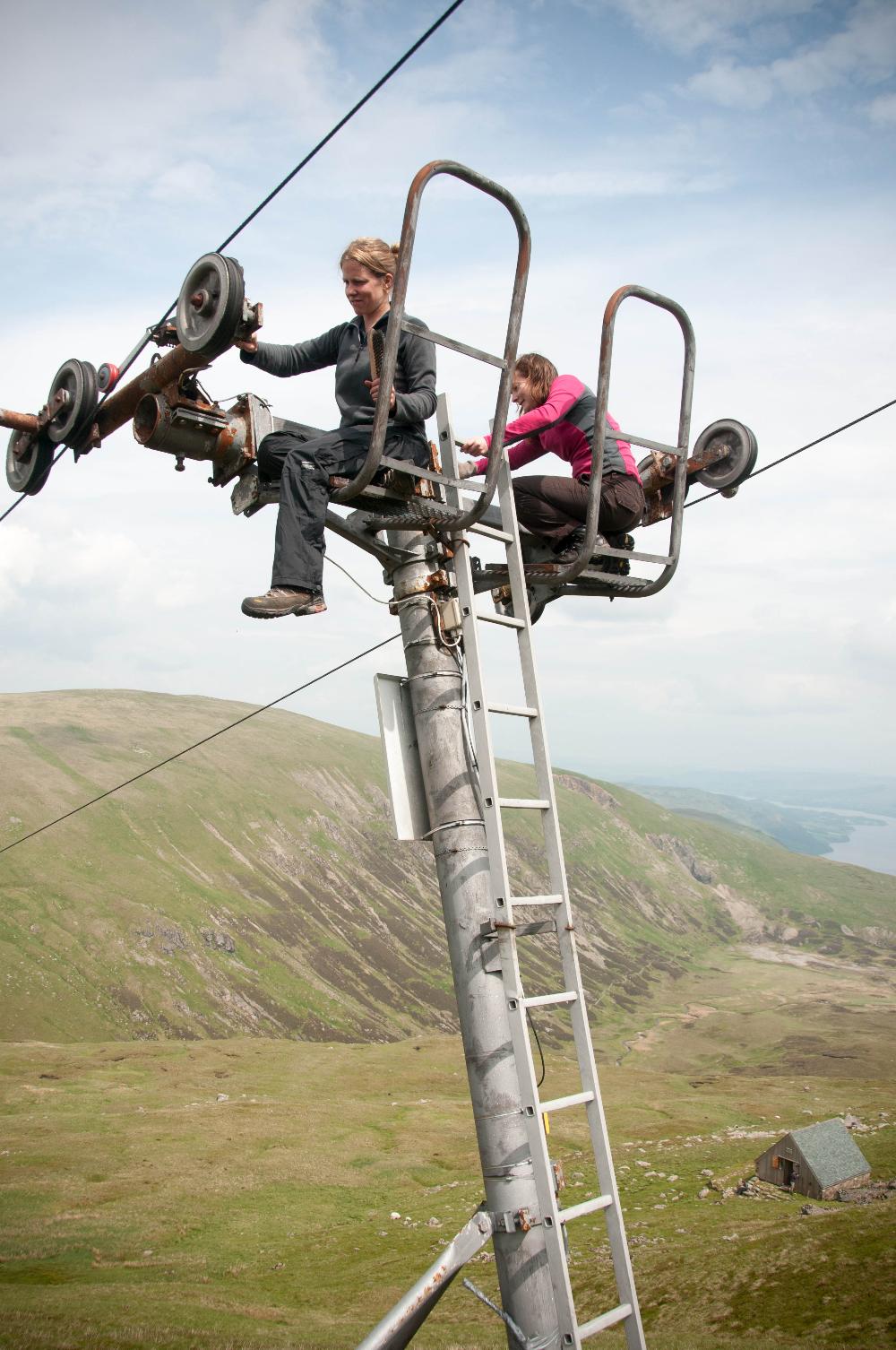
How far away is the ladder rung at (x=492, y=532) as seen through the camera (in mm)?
8672

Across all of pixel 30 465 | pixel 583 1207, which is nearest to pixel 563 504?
pixel 30 465

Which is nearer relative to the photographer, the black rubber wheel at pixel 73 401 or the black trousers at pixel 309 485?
the black trousers at pixel 309 485

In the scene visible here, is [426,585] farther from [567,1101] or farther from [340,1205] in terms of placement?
[340,1205]

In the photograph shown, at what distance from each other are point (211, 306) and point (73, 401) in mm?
2237

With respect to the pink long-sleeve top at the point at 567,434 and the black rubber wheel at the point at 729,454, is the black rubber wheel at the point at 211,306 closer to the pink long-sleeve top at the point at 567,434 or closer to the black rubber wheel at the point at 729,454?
the pink long-sleeve top at the point at 567,434

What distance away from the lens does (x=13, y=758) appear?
18688 centimetres

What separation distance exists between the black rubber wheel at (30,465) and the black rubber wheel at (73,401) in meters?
0.20

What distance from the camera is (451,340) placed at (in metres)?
8.12

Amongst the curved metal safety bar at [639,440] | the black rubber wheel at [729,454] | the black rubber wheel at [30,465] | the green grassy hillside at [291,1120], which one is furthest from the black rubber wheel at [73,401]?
the green grassy hillside at [291,1120]

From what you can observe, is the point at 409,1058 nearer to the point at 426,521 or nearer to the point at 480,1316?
the point at 480,1316

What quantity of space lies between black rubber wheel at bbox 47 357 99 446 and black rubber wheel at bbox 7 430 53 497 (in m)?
0.20

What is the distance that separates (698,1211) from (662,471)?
138 feet

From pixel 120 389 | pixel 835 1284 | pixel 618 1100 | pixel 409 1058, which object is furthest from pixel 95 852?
pixel 120 389

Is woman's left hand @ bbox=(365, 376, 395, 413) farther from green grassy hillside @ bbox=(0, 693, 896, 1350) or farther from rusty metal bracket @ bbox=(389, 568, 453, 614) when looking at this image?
green grassy hillside @ bbox=(0, 693, 896, 1350)
